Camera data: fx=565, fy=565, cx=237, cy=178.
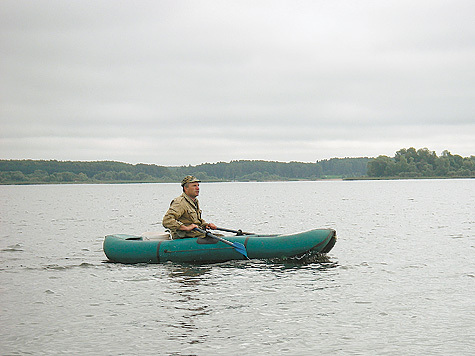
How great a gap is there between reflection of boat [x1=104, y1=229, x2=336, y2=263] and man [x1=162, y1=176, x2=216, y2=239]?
29 centimetres

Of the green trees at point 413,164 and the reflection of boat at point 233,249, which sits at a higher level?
the green trees at point 413,164

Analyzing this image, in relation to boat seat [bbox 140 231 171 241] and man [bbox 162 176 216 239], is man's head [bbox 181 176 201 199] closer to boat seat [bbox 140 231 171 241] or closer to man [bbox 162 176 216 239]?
man [bbox 162 176 216 239]

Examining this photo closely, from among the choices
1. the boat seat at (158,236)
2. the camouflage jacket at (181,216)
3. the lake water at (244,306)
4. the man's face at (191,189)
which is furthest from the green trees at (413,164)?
the man's face at (191,189)

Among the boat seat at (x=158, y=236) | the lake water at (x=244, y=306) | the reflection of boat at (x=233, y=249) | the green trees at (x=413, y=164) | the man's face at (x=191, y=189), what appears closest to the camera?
the lake water at (x=244, y=306)

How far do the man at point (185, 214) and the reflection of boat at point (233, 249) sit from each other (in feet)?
0.97

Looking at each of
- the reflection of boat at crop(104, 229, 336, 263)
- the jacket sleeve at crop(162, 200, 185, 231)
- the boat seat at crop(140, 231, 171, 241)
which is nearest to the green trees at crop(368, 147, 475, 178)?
the boat seat at crop(140, 231, 171, 241)

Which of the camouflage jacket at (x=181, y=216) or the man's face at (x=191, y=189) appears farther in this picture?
the man's face at (x=191, y=189)

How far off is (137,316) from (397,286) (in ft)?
19.3

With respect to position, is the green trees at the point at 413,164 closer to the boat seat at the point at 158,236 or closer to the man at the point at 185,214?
the boat seat at the point at 158,236

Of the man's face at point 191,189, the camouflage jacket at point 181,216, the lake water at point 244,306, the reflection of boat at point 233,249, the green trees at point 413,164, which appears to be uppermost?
the green trees at point 413,164

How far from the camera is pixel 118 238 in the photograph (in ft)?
53.6

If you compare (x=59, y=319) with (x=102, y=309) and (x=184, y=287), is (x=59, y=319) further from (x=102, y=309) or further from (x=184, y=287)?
(x=184, y=287)

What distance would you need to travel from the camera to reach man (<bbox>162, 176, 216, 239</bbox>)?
48.8 feet

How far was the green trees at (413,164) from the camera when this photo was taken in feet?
518
